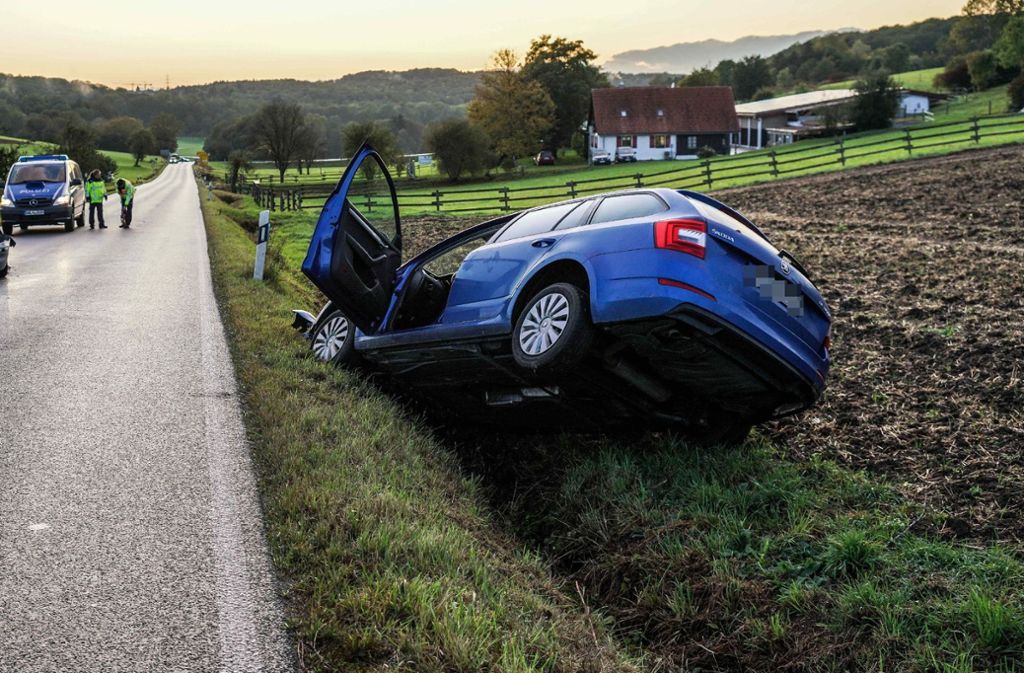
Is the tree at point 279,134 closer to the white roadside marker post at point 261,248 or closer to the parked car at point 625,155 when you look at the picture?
the parked car at point 625,155

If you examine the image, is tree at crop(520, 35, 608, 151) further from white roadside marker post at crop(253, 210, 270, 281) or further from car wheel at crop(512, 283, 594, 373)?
car wheel at crop(512, 283, 594, 373)

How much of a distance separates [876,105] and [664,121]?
21.9 meters

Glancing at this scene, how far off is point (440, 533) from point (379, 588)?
0.81 m

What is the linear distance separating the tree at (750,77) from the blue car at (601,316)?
115 metres

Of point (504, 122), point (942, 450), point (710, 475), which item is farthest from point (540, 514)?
point (504, 122)

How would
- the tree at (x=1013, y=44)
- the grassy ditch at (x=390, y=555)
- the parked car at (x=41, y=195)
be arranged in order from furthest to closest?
1. the tree at (x=1013, y=44)
2. the parked car at (x=41, y=195)
3. the grassy ditch at (x=390, y=555)

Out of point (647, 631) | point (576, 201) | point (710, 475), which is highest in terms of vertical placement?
point (576, 201)

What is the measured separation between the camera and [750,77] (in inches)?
4567

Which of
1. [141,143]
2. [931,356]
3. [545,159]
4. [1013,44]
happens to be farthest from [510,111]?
[141,143]

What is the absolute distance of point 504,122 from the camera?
253 ft

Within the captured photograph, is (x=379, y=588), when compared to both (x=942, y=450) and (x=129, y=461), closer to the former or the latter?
(x=129, y=461)

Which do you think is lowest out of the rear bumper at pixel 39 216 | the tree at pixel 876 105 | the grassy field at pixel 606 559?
the grassy field at pixel 606 559

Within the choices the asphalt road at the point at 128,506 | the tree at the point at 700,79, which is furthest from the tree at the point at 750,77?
the asphalt road at the point at 128,506

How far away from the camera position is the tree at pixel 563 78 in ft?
293
